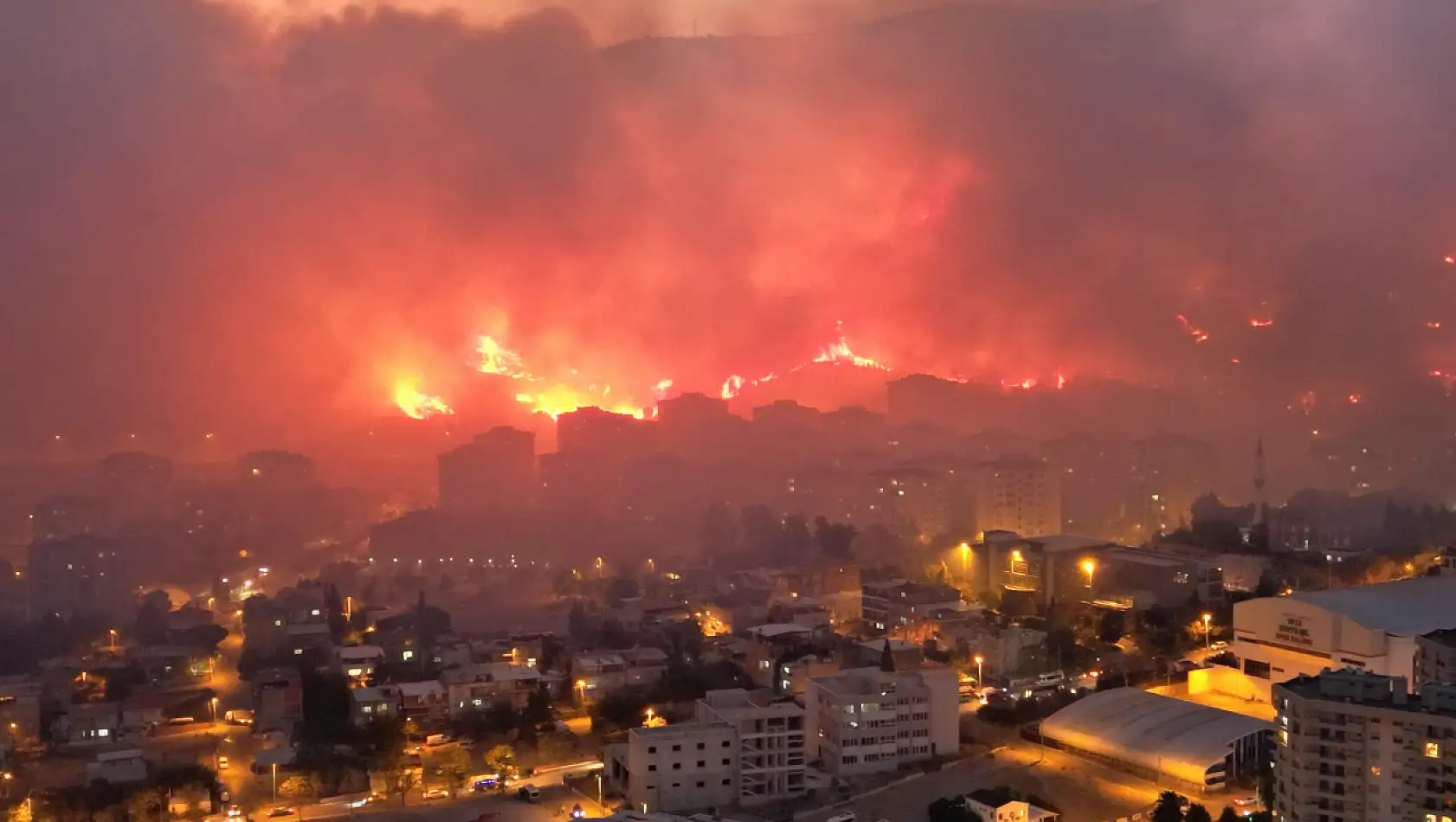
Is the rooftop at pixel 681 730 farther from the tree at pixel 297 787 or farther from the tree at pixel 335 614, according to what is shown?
the tree at pixel 335 614

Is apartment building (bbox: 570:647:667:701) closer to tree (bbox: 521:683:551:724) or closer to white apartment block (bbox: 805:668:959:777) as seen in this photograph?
tree (bbox: 521:683:551:724)

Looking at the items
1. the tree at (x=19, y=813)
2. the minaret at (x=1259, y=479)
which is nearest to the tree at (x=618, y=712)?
the tree at (x=19, y=813)

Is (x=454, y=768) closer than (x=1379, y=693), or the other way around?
(x=1379, y=693)

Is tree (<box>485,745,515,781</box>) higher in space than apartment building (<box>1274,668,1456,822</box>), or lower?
lower

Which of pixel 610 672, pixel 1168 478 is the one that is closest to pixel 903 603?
pixel 610 672

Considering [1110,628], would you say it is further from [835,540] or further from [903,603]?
[835,540]

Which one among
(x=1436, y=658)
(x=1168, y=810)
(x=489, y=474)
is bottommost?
(x=1168, y=810)

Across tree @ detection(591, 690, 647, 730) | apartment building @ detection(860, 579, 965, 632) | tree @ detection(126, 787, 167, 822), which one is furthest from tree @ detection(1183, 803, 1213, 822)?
tree @ detection(126, 787, 167, 822)
